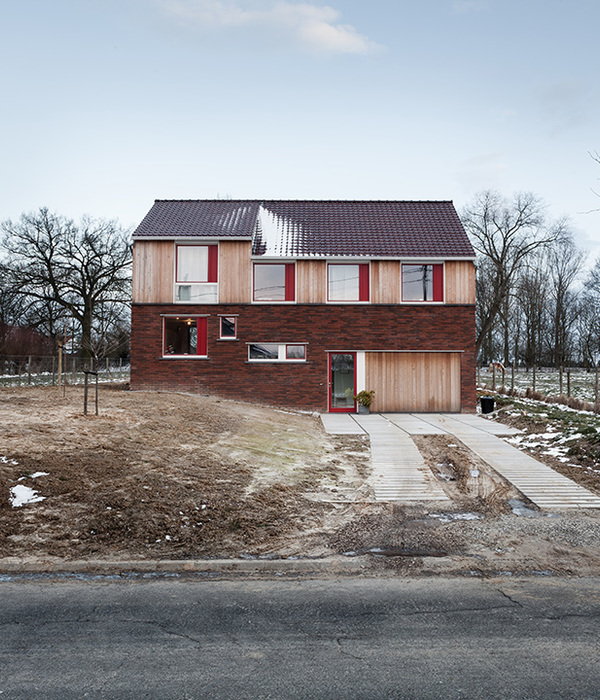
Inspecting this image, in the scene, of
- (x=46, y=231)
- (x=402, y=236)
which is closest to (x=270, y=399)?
(x=402, y=236)

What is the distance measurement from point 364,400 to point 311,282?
4925 mm

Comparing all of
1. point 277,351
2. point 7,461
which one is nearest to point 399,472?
point 7,461

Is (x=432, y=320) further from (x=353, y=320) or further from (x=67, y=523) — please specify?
(x=67, y=523)

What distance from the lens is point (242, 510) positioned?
676cm

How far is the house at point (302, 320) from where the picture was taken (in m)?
19.3

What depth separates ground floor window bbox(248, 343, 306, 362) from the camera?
1938cm

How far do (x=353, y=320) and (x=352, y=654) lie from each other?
1636 cm

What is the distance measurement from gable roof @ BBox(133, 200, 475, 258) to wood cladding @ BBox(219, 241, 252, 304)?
0.39 m

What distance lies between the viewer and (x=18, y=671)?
3250mm

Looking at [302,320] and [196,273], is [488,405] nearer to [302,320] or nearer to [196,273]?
[302,320]

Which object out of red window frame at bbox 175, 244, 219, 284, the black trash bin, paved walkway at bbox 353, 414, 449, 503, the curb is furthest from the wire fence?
the curb

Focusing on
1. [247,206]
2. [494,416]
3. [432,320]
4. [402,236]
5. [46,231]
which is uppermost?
[46,231]

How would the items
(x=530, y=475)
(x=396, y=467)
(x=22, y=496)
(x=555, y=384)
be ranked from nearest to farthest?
(x=22, y=496) < (x=530, y=475) < (x=396, y=467) < (x=555, y=384)

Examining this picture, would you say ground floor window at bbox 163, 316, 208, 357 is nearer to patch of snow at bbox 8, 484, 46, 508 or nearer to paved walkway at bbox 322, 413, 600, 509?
paved walkway at bbox 322, 413, 600, 509
